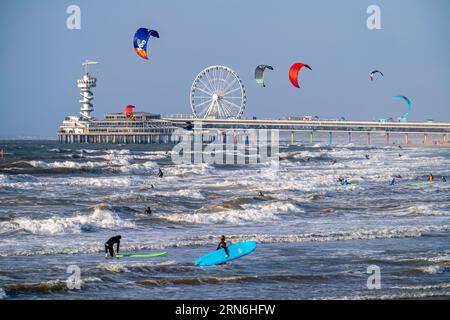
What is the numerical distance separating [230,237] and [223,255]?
4645mm

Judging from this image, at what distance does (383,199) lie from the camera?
39.3 meters

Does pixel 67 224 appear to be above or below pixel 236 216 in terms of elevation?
above

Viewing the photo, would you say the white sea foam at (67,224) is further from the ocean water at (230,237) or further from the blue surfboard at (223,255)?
the blue surfboard at (223,255)

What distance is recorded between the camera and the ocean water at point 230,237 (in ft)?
60.5

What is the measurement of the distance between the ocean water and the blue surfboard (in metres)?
0.21

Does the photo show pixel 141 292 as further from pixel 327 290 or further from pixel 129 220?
pixel 129 220

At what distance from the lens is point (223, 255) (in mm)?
21281

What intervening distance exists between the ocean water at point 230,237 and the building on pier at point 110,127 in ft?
337

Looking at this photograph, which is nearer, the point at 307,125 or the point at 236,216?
the point at 236,216

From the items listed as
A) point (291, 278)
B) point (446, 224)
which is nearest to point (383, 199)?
point (446, 224)

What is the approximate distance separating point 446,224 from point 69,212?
46.2 ft
